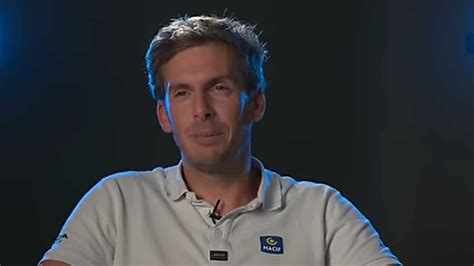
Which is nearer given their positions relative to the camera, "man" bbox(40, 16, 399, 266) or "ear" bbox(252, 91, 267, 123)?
"man" bbox(40, 16, 399, 266)

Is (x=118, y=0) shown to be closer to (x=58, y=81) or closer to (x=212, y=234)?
(x=58, y=81)

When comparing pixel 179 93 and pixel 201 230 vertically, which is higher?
pixel 179 93

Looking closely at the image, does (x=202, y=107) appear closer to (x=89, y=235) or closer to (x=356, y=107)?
(x=89, y=235)

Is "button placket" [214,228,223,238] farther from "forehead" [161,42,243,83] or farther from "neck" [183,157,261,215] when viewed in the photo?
"forehead" [161,42,243,83]

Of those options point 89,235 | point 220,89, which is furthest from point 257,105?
point 89,235

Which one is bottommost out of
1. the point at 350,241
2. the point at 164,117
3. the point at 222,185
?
the point at 350,241

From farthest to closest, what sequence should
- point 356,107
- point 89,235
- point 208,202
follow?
point 356,107, point 208,202, point 89,235

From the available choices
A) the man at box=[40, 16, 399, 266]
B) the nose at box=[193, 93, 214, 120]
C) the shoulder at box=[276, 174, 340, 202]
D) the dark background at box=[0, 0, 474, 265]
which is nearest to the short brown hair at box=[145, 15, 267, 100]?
the man at box=[40, 16, 399, 266]

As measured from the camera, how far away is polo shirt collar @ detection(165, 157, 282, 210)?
1.53 metres

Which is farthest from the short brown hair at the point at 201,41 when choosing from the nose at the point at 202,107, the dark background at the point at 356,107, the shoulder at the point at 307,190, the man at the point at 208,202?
the dark background at the point at 356,107

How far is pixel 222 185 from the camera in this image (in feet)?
5.11

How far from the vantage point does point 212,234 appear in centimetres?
146

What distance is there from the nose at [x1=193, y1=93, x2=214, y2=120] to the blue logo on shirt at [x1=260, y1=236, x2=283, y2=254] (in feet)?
0.87

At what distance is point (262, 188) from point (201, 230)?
0.17m
